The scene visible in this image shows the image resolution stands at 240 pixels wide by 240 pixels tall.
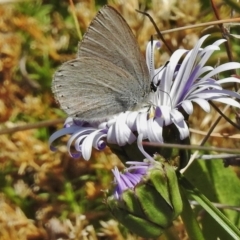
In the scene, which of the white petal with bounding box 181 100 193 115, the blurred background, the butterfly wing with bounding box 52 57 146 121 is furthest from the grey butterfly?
the blurred background

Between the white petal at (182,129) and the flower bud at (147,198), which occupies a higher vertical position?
the white petal at (182,129)

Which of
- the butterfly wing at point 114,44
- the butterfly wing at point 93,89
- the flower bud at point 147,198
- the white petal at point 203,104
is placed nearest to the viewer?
the flower bud at point 147,198

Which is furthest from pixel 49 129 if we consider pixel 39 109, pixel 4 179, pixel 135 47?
pixel 135 47

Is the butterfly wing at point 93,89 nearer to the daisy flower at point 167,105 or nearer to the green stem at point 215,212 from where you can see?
the daisy flower at point 167,105

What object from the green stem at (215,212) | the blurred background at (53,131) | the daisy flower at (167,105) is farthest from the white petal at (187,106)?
the blurred background at (53,131)

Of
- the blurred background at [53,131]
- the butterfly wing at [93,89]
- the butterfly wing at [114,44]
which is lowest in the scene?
the blurred background at [53,131]

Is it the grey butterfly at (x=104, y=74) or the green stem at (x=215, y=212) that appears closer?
the green stem at (x=215, y=212)

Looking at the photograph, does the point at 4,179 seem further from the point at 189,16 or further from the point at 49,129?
the point at 189,16

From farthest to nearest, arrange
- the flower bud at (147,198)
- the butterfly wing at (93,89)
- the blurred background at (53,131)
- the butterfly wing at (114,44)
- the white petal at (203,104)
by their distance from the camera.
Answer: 1. the blurred background at (53,131)
2. the butterfly wing at (93,89)
3. the butterfly wing at (114,44)
4. the white petal at (203,104)
5. the flower bud at (147,198)
